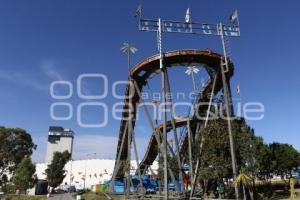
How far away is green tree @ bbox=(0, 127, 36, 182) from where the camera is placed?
235 feet

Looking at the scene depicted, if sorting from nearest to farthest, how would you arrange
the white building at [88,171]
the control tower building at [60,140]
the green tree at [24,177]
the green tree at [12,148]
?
the green tree at [24,177] < the green tree at [12,148] < the white building at [88,171] < the control tower building at [60,140]

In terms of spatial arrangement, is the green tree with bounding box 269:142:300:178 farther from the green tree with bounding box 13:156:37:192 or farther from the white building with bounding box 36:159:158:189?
the white building with bounding box 36:159:158:189

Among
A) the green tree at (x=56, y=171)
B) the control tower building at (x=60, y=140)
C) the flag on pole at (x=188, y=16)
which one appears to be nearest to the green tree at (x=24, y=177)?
the green tree at (x=56, y=171)

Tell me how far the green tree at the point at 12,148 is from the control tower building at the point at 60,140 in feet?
244

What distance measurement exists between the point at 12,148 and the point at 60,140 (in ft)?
261

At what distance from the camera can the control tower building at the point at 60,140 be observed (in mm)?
149000

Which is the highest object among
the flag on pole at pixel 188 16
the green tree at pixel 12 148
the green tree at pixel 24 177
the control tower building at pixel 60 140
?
the control tower building at pixel 60 140

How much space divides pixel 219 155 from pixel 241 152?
257 centimetres

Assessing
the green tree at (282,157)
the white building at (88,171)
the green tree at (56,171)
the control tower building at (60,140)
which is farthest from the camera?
the control tower building at (60,140)

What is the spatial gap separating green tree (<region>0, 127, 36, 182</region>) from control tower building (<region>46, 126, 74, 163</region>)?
74.4m

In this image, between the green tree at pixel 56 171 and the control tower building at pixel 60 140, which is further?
the control tower building at pixel 60 140

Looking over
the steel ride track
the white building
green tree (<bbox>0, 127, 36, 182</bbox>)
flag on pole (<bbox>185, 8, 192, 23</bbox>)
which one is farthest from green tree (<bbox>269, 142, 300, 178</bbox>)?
the white building

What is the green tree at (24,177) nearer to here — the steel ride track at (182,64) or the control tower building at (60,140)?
the steel ride track at (182,64)

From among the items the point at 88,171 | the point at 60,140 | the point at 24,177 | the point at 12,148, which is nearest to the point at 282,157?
the point at 24,177
